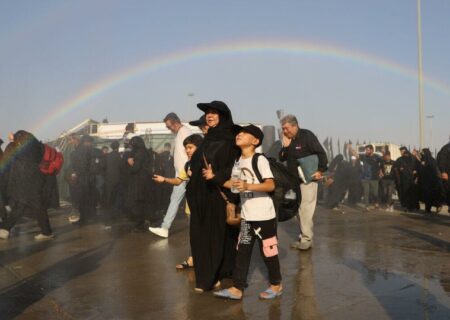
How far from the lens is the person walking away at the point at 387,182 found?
14.7 m

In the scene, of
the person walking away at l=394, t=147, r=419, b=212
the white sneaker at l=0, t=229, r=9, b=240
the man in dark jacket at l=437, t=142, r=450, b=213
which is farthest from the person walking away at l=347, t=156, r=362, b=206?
the white sneaker at l=0, t=229, r=9, b=240

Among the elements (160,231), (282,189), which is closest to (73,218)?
(160,231)

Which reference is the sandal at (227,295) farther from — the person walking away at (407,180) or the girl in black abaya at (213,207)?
the person walking away at (407,180)

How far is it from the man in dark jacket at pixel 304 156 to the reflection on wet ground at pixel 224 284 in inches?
12.5

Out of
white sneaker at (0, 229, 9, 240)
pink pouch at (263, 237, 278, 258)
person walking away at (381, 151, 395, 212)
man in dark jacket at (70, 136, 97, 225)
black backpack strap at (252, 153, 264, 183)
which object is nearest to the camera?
black backpack strap at (252, 153, 264, 183)

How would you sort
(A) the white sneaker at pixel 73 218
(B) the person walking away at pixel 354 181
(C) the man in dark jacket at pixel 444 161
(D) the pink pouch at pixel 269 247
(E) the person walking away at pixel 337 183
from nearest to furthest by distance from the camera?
(D) the pink pouch at pixel 269 247 → (C) the man in dark jacket at pixel 444 161 → (A) the white sneaker at pixel 73 218 → (E) the person walking away at pixel 337 183 → (B) the person walking away at pixel 354 181

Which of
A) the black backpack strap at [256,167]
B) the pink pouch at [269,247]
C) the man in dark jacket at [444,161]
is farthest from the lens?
the man in dark jacket at [444,161]

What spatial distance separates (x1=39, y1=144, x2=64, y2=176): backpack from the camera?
10.4m

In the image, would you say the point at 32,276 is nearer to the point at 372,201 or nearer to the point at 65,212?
the point at 65,212

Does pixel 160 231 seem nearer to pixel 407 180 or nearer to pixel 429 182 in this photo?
pixel 429 182

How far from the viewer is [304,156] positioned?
7141mm

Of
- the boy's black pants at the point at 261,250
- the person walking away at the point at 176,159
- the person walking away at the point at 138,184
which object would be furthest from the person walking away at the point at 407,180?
the boy's black pants at the point at 261,250

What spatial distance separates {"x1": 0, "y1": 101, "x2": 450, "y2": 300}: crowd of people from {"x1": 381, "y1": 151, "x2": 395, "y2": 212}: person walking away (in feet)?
0.10

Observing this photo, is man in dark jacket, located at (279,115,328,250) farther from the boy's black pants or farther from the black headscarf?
the boy's black pants
